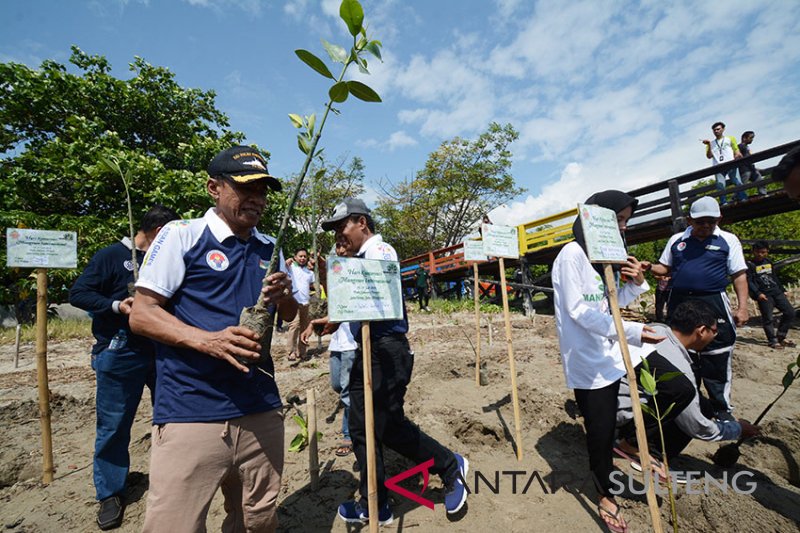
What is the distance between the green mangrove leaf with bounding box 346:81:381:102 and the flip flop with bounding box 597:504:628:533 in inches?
103

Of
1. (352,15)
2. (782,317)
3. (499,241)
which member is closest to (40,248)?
(352,15)

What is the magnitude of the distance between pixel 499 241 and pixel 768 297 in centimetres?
603

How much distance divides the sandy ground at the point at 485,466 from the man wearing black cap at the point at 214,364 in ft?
3.79

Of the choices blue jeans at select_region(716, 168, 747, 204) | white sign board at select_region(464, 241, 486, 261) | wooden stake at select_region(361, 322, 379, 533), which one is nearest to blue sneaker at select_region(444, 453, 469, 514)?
wooden stake at select_region(361, 322, 379, 533)

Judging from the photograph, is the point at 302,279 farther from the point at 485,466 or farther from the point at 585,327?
the point at 585,327

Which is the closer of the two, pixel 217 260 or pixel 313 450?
pixel 217 260

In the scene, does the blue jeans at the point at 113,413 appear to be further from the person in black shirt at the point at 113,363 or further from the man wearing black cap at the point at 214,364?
the man wearing black cap at the point at 214,364

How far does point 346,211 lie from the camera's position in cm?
233

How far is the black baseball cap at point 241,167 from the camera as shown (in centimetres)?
146

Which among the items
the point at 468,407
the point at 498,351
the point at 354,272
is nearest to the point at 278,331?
the point at 498,351

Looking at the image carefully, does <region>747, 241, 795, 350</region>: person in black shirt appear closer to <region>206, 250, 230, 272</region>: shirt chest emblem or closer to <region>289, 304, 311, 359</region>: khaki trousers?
<region>289, 304, 311, 359</region>: khaki trousers

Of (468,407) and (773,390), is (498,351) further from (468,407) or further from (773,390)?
(773,390)

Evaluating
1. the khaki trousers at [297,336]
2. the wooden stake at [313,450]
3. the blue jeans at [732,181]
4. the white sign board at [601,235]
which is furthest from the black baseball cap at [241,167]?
the blue jeans at [732,181]

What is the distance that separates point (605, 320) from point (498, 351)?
479 cm
